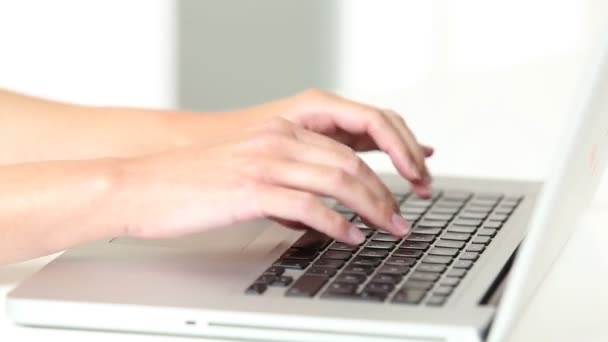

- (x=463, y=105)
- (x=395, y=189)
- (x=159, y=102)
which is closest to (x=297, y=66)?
(x=159, y=102)

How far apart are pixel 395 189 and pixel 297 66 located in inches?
43.0

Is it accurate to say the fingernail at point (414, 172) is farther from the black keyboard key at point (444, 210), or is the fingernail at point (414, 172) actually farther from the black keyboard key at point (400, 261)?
the black keyboard key at point (400, 261)

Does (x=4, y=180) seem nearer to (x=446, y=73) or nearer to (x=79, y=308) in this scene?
(x=79, y=308)

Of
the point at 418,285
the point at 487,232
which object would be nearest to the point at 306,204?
the point at 418,285

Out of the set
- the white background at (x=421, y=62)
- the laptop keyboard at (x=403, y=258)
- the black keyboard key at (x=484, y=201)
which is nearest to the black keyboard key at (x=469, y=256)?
the laptop keyboard at (x=403, y=258)

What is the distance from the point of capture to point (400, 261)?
3.30ft

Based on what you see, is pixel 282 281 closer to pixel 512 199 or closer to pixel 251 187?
pixel 251 187

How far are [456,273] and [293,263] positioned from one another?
126mm

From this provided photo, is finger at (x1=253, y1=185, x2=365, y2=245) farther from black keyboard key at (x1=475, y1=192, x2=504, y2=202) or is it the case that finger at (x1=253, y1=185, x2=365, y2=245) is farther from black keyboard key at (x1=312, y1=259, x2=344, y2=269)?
black keyboard key at (x1=475, y1=192, x2=504, y2=202)

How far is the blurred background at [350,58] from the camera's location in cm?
159

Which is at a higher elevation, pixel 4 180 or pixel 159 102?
pixel 4 180

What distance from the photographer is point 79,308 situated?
92 centimetres

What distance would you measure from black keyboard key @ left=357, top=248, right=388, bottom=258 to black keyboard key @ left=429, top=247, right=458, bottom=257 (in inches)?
1.5

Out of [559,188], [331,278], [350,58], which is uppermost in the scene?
[559,188]
